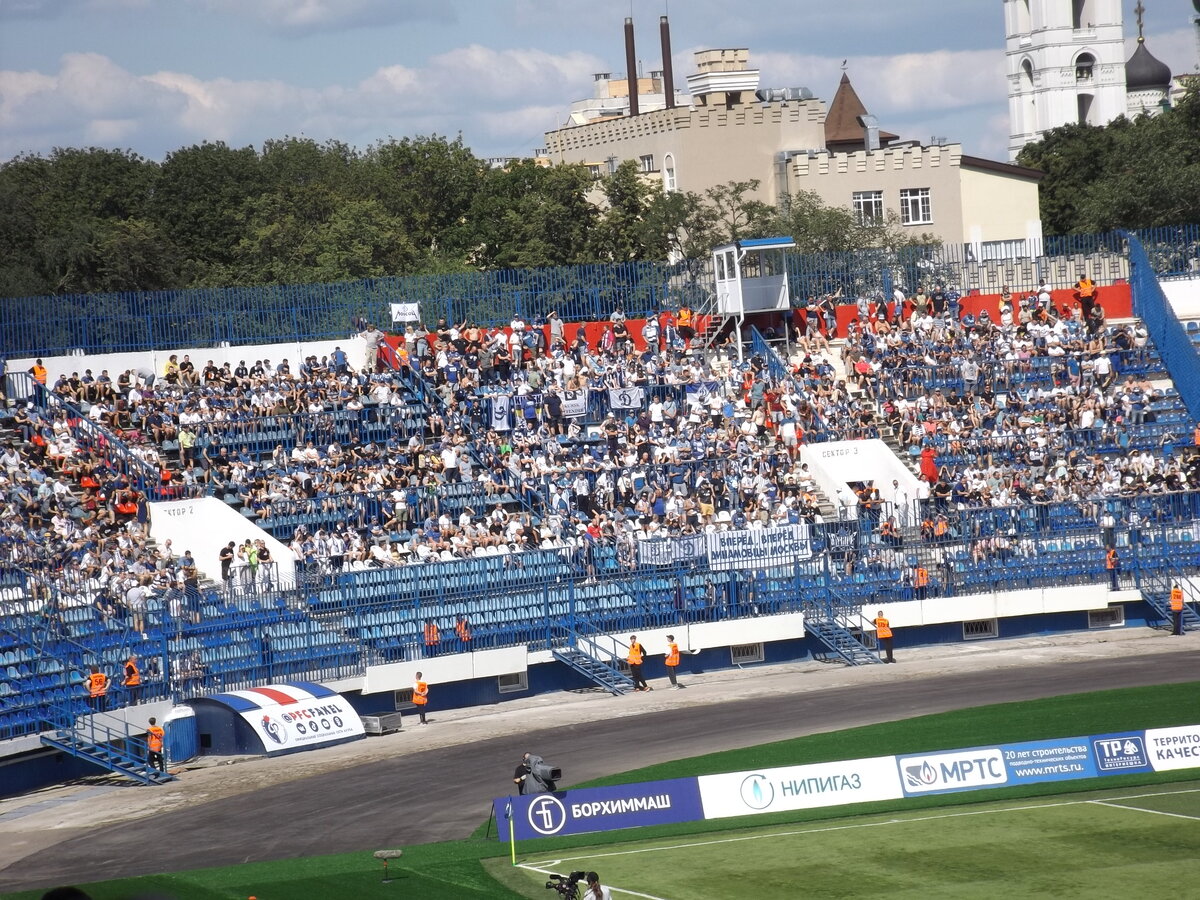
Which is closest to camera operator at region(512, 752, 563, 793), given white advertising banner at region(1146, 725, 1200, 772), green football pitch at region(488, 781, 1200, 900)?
green football pitch at region(488, 781, 1200, 900)

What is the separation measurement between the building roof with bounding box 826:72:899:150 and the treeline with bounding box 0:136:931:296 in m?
15.9

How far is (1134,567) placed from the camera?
137ft

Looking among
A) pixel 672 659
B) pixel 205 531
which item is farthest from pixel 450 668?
pixel 205 531

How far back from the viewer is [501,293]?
1957 inches

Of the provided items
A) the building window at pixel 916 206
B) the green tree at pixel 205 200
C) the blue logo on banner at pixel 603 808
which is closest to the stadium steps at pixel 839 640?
the blue logo on banner at pixel 603 808

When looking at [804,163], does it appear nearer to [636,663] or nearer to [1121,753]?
[636,663]

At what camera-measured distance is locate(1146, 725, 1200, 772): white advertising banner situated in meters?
25.4

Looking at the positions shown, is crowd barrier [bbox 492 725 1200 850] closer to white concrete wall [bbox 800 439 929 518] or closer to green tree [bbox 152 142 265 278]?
white concrete wall [bbox 800 439 929 518]

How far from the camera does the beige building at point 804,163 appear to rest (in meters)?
81.2

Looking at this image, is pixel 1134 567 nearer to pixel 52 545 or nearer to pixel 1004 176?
pixel 52 545

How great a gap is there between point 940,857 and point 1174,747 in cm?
566

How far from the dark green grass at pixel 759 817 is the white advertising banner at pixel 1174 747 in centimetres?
33

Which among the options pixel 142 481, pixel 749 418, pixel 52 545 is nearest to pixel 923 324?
pixel 749 418

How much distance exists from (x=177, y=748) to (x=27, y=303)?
16502 mm
